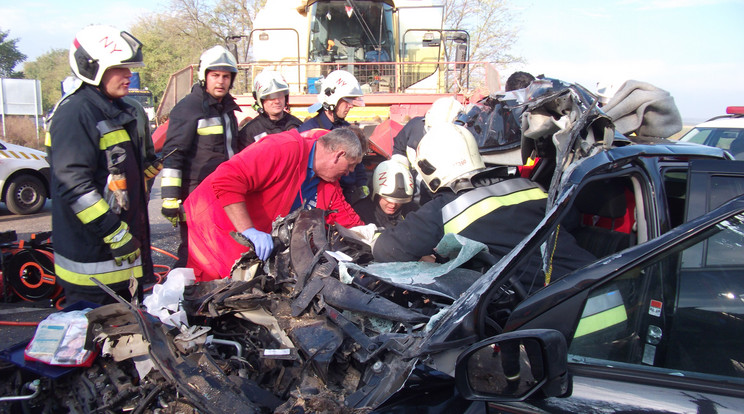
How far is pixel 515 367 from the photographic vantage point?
1.21 metres

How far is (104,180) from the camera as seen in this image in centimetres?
276

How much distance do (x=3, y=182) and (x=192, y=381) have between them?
8.64 m

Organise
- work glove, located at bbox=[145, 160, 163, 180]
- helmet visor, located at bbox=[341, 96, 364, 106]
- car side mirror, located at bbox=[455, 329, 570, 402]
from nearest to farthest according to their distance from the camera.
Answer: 1. car side mirror, located at bbox=[455, 329, 570, 402]
2. work glove, located at bbox=[145, 160, 163, 180]
3. helmet visor, located at bbox=[341, 96, 364, 106]

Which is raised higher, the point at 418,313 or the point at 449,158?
the point at 449,158

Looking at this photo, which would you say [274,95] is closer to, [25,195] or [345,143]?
[345,143]

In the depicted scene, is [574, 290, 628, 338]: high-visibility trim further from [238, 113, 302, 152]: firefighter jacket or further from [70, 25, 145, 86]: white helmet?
[238, 113, 302, 152]: firefighter jacket

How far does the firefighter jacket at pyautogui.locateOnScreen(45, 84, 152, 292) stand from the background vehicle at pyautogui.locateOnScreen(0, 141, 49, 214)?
22.9 feet

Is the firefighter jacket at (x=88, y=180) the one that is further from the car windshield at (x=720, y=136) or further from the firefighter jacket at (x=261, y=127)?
the car windshield at (x=720, y=136)

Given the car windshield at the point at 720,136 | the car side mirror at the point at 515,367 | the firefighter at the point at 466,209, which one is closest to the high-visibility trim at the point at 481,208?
the firefighter at the point at 466,209

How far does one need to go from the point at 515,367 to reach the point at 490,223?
1.05 m

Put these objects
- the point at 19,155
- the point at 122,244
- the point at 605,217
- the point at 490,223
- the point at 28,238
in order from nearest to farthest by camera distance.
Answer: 1. the point at 490,223
2. the point at 605,217
3. the point at 122,244
4. the point at 28,238
5. the point at 19,155

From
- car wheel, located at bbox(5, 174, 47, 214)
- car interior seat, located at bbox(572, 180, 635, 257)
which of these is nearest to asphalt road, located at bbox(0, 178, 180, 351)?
car wheel, located at bbox(5, 174, 47, 214)

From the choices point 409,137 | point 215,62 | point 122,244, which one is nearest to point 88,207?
point 122,244

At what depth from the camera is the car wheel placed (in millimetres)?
8281
